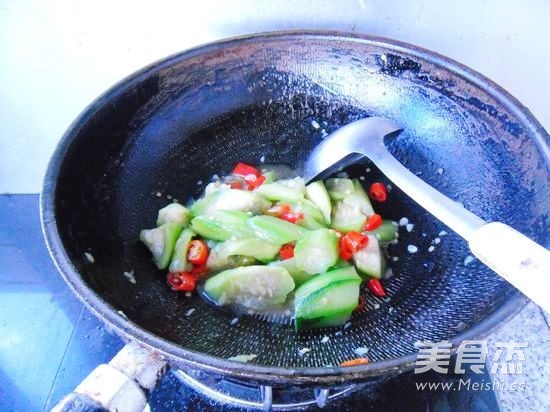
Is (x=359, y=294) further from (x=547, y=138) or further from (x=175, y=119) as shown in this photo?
(x=175, y=119)

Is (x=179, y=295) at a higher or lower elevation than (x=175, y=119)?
lower

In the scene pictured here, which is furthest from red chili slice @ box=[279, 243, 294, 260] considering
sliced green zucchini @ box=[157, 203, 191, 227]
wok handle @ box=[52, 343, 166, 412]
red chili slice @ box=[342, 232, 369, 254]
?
wok handle @ box=[52, 343, 166, 412]

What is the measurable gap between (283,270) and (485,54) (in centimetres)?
72

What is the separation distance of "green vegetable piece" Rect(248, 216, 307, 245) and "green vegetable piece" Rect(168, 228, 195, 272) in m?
0.13

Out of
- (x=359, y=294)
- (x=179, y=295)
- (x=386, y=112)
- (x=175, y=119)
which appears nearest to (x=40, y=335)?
(x=179, y=295)

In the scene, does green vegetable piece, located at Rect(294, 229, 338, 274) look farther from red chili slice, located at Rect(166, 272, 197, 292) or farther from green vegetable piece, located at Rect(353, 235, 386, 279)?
red chili slice, located at Rect(166, 272, 197, 292)

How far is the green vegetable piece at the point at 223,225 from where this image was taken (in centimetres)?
98

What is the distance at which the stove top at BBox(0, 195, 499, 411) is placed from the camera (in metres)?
0.96

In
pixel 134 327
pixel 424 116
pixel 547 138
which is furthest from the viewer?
pixel 424 116

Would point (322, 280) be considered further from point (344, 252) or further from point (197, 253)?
point (197, 253)

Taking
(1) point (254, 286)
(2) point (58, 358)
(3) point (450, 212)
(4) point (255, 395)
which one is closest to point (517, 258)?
(3) point (450, 212)

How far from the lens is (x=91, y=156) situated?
37.8 inches

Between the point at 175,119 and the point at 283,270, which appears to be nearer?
the point at 283,270

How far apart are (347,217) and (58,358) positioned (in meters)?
0.71
